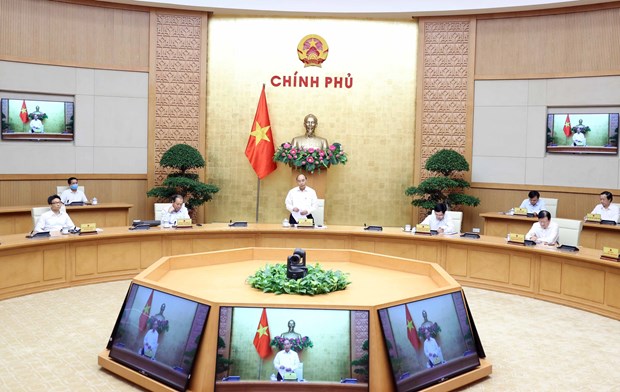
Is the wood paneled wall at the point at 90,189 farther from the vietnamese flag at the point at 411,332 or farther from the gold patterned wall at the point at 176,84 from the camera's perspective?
the vietnamese flag at the point at 411,332

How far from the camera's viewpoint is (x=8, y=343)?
5094mm

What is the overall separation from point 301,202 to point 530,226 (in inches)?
144

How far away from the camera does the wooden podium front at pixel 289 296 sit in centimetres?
368

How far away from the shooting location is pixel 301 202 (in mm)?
8945

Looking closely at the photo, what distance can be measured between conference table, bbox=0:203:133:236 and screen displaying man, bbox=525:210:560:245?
21.5 feet

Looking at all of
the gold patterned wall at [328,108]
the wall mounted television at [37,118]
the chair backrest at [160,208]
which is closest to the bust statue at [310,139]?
the gold patterned wall at [328,108]

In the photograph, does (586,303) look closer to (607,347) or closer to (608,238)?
(607,347)

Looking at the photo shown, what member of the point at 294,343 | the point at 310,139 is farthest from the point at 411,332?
the point at 310,139

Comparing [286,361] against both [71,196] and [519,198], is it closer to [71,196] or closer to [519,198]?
[71,196]

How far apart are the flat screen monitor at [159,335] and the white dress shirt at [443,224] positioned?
494 cm

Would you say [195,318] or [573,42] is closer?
[195,318]

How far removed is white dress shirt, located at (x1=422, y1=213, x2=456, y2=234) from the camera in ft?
26.6

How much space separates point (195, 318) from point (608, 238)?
6.79m

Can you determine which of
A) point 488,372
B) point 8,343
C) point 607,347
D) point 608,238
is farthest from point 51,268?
point 608,238
